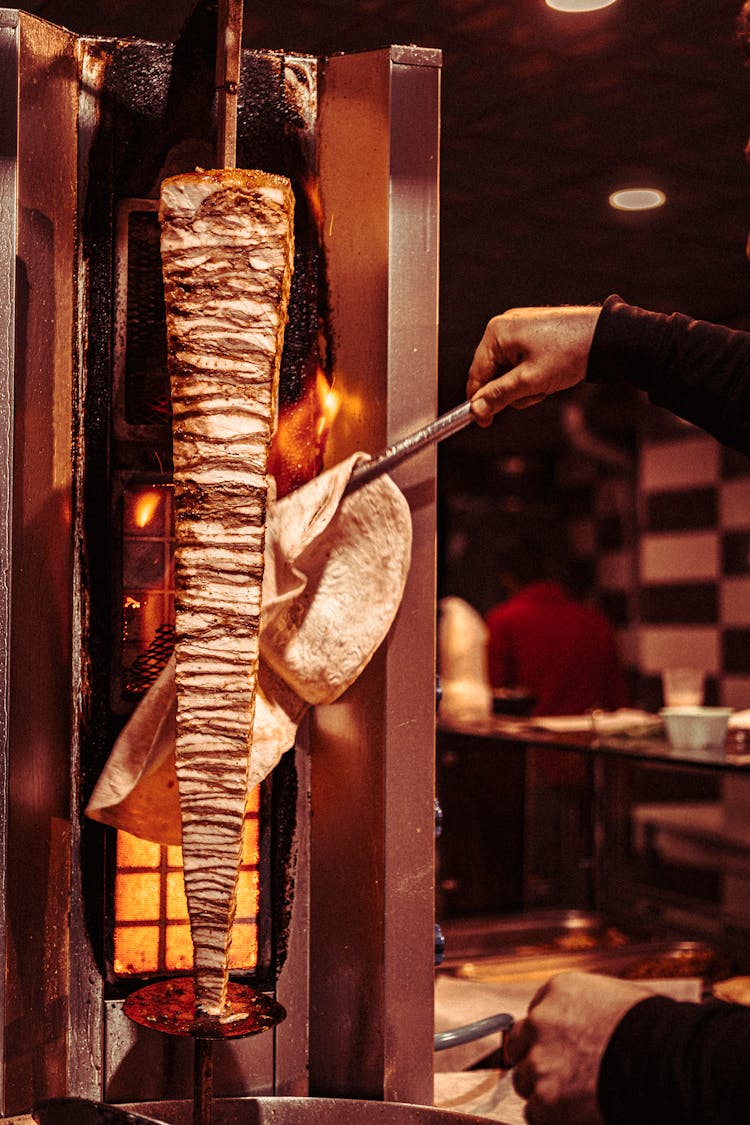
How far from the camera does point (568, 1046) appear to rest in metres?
0.76

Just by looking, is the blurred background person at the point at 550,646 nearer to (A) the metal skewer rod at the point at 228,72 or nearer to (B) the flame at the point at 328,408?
(B) the flame at the point at 328,408

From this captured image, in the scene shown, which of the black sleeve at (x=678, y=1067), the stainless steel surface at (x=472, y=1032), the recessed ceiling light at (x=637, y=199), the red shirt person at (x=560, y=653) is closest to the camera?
the black sleeve at (x=678, y=1067)

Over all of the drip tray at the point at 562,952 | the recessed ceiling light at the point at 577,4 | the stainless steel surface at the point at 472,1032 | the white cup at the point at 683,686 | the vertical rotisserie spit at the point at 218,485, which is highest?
the recessed ceiling light at the point at 577,4

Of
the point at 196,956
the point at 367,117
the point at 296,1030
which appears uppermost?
the point at 367,117

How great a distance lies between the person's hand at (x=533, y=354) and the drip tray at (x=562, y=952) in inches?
60.6

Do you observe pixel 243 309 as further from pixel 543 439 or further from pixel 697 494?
pixel 543 439

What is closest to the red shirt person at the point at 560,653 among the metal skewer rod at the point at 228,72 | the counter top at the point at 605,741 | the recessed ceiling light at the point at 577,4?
the counter top at the point at 605,741

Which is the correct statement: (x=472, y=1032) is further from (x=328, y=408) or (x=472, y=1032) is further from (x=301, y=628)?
(x=328, y=408)

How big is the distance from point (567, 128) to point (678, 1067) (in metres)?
3.43

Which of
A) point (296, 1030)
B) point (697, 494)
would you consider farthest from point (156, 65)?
point (697, 494)

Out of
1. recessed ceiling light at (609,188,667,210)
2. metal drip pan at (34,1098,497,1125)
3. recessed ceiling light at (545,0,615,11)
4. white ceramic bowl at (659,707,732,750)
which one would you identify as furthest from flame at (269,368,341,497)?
recessed ceiling light at (609,188,667,210)

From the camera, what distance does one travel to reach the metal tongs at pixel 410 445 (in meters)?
1.11

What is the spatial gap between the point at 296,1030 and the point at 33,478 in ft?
2.16

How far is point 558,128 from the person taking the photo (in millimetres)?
3680
